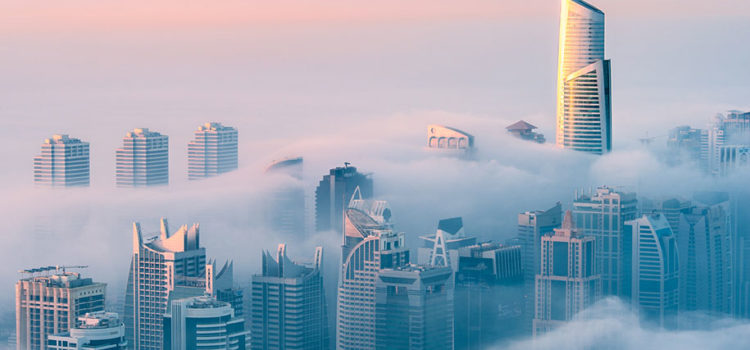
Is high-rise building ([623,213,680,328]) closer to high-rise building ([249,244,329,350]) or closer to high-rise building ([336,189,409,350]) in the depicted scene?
high-rise building ([336,189,409,350])

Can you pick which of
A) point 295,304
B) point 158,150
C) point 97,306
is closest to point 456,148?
point 158,150

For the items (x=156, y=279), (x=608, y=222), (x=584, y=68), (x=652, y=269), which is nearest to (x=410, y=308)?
(x=156, y=279)

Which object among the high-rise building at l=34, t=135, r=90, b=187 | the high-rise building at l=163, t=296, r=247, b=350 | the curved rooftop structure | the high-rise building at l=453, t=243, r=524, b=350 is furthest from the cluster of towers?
the high-rise building at l=163, t=296, r=247, b=350

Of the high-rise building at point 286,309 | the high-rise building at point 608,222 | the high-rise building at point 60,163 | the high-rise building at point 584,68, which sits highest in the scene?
the high-rise building at point 584,68

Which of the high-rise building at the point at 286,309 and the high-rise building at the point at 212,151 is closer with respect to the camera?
the high-rise building at the point at 286,309

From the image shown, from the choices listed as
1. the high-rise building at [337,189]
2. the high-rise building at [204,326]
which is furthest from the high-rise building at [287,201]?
the high-rise building at [204,326]

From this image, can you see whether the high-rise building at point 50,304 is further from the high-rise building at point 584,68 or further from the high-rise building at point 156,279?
the high-rise building at point 584,68
